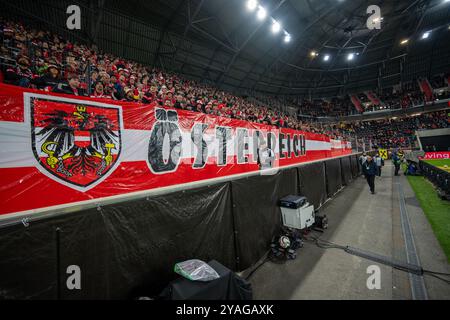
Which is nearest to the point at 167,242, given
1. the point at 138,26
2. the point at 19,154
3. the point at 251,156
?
the point at 19,154

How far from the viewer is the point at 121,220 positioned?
1955 millimetres

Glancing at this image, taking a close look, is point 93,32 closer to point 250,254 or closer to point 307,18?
point 250,254

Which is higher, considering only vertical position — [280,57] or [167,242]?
[280,57]

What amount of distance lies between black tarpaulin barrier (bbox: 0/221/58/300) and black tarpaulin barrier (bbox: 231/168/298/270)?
2.34 m

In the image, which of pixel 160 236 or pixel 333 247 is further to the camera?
pixel 333 247

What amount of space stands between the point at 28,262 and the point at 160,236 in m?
1.11

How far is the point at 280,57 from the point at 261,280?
89.7 ft

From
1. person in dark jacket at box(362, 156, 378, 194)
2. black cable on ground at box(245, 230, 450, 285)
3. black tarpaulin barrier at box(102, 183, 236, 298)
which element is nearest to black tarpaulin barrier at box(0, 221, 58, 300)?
black tarpaulin barrier at box(102, 183, 236, 298)

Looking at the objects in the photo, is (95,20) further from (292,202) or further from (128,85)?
(292,202)

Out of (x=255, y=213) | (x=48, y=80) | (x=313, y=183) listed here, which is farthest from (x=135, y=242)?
(x=313, y=183)

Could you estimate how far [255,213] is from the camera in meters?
3.68

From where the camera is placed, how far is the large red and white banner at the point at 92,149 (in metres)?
1.95

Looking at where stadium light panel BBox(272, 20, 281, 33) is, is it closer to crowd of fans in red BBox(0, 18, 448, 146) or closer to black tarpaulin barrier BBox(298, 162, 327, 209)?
crowd of fans in red BBox(0, 18, 448, 146)

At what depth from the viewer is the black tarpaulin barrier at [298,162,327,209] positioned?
218 inches
